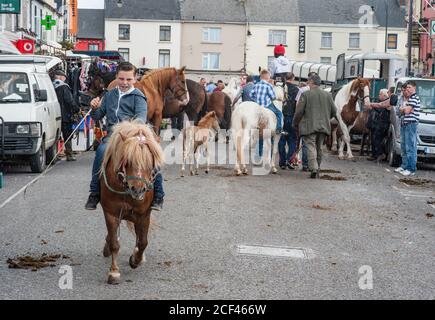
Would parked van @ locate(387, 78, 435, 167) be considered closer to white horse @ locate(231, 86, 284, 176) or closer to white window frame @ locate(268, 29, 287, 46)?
white horse @ locate(231, 86, 284, 176)

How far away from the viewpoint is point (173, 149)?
858 inches

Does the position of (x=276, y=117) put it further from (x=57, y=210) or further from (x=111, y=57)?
(x=111, y=57)

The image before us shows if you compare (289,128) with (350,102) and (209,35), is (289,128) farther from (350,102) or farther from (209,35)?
(209,35)

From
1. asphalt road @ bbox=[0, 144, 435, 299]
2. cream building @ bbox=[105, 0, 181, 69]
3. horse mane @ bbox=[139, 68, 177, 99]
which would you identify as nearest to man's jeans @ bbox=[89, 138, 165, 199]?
asphalt road @ bbox=[0, 144, 435, 299]


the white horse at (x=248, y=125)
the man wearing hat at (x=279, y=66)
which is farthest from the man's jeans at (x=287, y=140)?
the man wearing hat at (x=279, y=66)

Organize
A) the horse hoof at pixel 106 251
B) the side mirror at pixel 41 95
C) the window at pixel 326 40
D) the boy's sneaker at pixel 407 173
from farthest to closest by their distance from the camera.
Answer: the window at pixel 326 40 → the boy's sneaker at pixel 407 173 → the side mirror at pixel 41 95 → the horse hoof at pixel 106 251

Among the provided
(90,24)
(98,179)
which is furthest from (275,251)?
(90,24)

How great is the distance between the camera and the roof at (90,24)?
8469 cm

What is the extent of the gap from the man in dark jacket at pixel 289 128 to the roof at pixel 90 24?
224 feet

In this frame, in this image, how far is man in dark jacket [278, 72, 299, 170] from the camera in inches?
724

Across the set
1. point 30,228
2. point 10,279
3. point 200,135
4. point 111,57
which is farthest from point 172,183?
point 111,57

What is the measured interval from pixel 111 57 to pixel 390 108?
2173 cm

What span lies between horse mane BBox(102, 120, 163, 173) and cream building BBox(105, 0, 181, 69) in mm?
73313

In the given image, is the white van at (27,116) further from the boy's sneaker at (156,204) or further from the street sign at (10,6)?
the street sign at (10,6)
